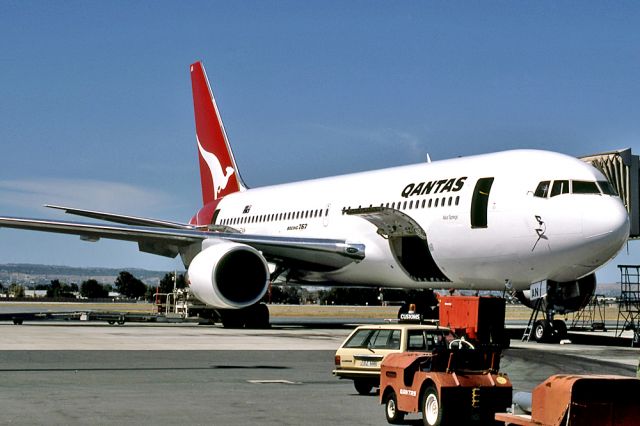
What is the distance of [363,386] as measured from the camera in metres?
13.6

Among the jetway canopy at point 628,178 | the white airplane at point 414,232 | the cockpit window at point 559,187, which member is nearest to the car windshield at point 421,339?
the white airplane at point 414,232

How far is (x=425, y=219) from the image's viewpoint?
2594cm

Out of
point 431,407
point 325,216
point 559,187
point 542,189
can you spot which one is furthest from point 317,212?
point 431,407

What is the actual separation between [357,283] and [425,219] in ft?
17.9

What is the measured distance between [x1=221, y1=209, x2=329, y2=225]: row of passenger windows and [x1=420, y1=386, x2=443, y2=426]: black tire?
20700mm

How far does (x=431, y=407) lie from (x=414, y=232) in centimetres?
1632

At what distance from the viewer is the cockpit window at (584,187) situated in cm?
2261

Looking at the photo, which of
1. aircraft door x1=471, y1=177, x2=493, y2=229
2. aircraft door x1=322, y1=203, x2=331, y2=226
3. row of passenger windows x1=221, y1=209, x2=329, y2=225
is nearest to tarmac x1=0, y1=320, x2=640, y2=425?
aircraft door x1=471, y1=177, x2=493, y2=229

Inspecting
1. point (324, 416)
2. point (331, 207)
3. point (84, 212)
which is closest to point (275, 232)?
point (331, 207)

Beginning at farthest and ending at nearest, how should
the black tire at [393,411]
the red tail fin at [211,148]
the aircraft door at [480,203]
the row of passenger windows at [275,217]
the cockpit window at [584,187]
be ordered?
the red tail fin at [211,148] < the row of passenger windows at [275,217] < the aircraft door at [480,203] < the cockpit window at [584,187] < the black tire at [393,411]

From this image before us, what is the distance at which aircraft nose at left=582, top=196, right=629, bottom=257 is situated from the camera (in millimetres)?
21844

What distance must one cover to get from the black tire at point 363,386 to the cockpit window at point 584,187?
1068cm

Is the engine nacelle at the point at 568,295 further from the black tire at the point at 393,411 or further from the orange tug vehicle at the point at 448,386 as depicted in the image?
the black tire at the point at 393,411

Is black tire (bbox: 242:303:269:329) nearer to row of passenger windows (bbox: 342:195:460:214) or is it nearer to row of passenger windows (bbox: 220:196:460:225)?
row of passenger windows (bbox: 220:196:460:225)
